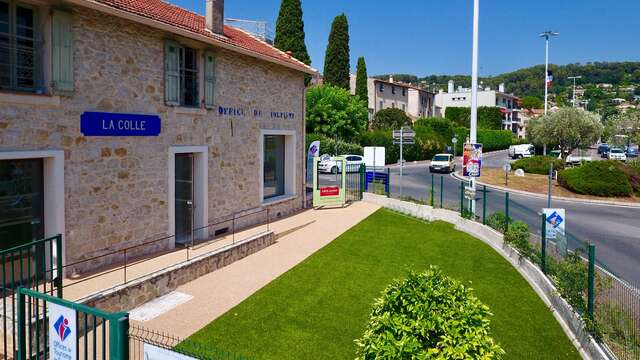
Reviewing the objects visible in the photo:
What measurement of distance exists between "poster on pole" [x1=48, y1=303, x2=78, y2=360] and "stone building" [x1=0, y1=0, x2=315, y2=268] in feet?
16.5

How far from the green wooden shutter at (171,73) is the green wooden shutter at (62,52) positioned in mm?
2764

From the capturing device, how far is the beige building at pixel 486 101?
9362cm

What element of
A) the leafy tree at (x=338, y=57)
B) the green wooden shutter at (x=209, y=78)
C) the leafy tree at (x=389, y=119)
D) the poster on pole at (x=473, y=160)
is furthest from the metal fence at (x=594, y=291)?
the leafy tree at (x=389, y=119)

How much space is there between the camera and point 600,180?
27047 millimetres

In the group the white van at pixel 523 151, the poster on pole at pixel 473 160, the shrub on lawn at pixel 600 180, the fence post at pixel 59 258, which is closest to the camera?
the fence post at pixel 59 258

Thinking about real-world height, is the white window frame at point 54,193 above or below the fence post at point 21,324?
above

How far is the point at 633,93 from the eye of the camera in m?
179

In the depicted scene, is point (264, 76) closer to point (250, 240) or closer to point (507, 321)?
point (250, 240)

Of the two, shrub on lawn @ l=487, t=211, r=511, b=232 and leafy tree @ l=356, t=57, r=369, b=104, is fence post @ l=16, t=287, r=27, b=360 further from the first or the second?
leafy tree @ l=356, t=57, r=369, b=104

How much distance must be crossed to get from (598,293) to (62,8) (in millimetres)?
11153

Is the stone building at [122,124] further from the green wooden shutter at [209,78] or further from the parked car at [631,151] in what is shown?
the parked car at [631,151]

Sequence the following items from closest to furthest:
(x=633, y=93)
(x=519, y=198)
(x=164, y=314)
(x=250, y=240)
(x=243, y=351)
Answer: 1. (x=243, y=351)
2. (x=164, y=314)
3. (x=250, y=240)
4. (x=519, y=198)
5. (x=633, y=93)

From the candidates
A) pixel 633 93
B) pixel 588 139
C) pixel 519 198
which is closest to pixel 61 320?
pixel 519 198

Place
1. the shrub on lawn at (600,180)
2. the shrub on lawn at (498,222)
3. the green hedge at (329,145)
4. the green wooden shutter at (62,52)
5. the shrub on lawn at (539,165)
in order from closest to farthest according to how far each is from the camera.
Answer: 1. the green wooden shutter at (62,52)
2. the shrub on lawn at (498,222)
3. the shrub on lawn at (600,180)
4. the shrub on lawn at (539,165)
5. the green hedge at (329,145)
